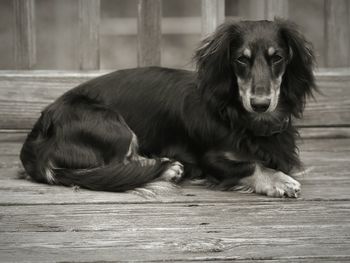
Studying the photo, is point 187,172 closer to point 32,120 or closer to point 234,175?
point 234,175

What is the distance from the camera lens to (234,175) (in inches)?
138

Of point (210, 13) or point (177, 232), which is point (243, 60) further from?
point (177, 232)

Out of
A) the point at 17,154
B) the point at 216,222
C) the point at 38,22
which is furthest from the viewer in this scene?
the point at 38,22

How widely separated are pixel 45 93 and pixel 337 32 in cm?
175

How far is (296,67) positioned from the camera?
3635 mm

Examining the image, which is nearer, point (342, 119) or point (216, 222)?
point (216, 222)

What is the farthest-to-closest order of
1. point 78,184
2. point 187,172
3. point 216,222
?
point 187,172 < point 78,184 < point 216,222

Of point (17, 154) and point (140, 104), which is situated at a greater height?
point (140, 104)

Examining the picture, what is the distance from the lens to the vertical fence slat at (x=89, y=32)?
432cm

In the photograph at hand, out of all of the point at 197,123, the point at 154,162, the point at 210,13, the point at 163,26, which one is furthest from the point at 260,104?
the point at 163,26

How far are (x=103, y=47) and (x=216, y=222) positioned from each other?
6776 millimetres

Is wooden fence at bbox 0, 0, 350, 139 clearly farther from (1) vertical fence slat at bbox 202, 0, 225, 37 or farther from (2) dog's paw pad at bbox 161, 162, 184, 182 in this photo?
(2) dog's paw pad at bbox 161, 162, 184, 182

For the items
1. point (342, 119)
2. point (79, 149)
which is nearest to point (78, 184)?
point (79, 149)

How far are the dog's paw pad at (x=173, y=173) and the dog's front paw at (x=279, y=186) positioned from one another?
447 millimetres
